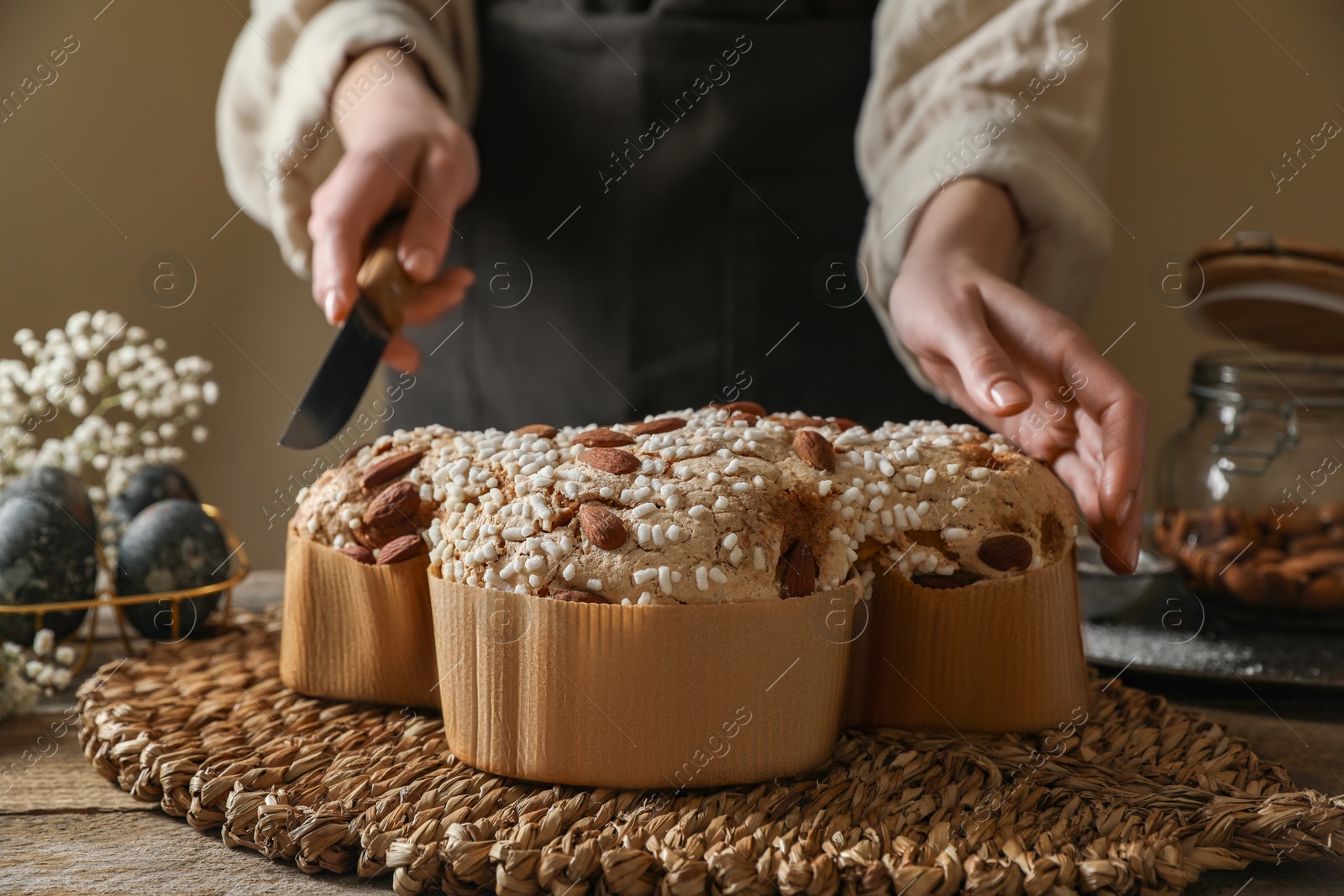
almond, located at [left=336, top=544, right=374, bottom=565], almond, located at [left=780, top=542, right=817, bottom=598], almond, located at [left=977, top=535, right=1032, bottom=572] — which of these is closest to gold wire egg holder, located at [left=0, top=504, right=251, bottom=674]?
almond, located at [left=336, top=544, right=374, bottom=565]

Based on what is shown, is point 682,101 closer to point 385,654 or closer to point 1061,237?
point 1061,237

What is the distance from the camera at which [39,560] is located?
964 millimetres

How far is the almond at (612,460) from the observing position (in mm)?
764

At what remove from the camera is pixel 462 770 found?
75 centimetres

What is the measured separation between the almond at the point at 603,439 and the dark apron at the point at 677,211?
0.53 m

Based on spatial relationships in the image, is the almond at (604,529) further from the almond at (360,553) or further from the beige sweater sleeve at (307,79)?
the beige sweater sleeve at (307,79)

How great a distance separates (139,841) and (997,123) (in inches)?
39.3

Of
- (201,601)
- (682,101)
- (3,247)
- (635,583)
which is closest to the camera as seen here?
(635,583)

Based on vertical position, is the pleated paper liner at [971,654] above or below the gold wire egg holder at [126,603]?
below

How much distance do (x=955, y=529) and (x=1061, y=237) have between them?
52cm

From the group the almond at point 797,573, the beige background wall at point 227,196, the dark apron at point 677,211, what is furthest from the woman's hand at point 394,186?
the beige background wall at point 227,196

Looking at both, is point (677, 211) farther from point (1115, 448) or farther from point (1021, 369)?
point (1115, 448)

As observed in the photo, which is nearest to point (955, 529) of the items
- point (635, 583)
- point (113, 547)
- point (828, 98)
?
point (635, 583)

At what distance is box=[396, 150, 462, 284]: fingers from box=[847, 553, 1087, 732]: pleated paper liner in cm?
54
